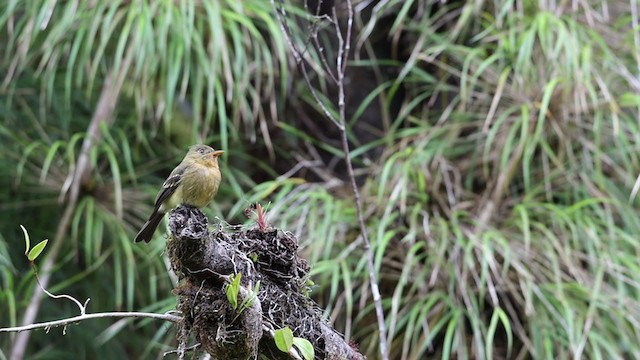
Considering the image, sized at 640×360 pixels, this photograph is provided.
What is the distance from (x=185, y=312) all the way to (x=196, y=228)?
189 mm

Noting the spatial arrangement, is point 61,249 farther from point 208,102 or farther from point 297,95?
point 297,95

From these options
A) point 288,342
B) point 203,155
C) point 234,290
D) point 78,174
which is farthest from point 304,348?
point 78,174

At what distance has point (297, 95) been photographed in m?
3.77

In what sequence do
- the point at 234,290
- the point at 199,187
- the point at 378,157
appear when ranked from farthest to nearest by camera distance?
the point at 378,157 < the point at 199,187 < the point at 234,290

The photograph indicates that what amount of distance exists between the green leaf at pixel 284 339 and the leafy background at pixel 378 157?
4.88ft

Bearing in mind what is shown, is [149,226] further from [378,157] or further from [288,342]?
[378,157]

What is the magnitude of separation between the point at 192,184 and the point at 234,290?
73cm

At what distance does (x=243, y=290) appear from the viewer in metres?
1.62

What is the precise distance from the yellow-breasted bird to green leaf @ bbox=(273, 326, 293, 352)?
61cm

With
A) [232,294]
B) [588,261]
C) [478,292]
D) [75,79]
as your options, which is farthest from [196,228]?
[75,79]

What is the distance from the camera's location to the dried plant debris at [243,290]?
161 cm

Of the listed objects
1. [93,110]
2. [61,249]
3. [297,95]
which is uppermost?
[297,95]

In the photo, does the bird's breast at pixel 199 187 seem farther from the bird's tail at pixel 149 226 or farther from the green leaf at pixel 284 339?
the green leaf at pixel 284 339

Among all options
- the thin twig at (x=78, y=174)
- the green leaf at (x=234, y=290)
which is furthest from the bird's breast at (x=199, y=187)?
the thin twig at (x=78, y=174)
